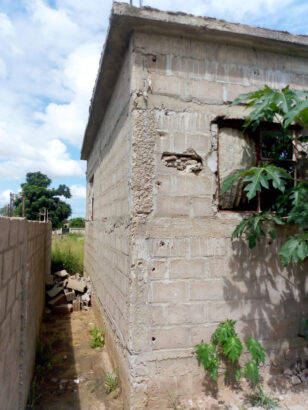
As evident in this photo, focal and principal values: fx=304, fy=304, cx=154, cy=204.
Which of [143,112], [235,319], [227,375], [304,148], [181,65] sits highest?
[181,65]

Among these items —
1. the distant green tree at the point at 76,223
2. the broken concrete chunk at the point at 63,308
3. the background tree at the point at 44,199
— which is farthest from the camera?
the distant green tree at the point at 76,223

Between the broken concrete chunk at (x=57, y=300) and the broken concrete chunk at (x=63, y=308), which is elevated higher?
the broken concrete chunk at (x=57, y=300)

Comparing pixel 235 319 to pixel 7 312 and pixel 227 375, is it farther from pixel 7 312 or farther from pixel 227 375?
pixel 7 312

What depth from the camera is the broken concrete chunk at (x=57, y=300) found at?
6.71m

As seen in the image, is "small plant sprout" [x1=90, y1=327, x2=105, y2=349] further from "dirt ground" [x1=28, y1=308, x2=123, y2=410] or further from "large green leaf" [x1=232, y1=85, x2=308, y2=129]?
"large green leaf" [x1=232, y1=85, x2=308, y2=129]

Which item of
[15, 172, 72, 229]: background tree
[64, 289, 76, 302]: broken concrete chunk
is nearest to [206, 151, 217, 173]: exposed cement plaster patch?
[64, 289, 76, 302]: broken concrete chunk

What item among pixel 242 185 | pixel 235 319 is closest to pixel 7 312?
pixel 235 319

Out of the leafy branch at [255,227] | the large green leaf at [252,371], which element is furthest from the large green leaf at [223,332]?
the leafy branch at [255,227]

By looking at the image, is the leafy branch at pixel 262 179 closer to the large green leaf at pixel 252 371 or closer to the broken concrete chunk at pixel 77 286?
the large green leaf at pixel 252 371

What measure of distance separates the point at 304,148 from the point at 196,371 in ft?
8.95

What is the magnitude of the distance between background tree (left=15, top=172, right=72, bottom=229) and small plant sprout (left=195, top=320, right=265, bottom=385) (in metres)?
33.3

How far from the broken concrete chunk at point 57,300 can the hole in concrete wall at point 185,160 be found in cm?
499

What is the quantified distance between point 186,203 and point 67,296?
16.0ft

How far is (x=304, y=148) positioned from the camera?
3.55 metres
